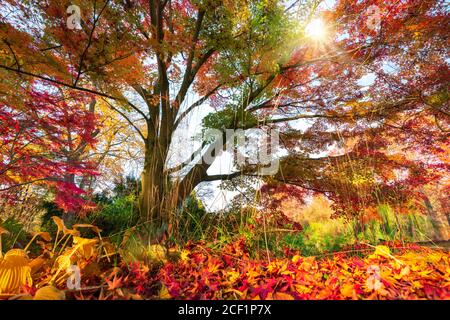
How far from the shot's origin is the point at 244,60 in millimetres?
2586

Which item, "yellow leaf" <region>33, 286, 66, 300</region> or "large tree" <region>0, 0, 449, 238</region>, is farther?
"large tree" <region>0, 0, 449, 238</region>

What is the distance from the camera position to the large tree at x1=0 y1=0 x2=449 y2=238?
81.4 inches

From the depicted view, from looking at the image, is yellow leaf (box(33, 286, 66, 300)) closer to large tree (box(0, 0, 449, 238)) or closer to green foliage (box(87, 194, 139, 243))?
large tree (box(0, 0, 449, 238))

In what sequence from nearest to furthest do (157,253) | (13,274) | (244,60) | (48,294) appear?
1. (48,294)
2. (13,274)
3. (157,253)
4. (244,60)

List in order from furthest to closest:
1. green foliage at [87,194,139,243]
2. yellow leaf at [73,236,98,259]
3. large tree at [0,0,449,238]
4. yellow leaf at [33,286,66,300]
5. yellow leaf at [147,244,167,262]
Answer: green foliage at [87,194,139,243] < large tree at [0,0,449,238] < yellow leaf at [147,244,167,262] < yellow leaf at [73,236,98,259] < yellow leaf at [33,286,66,300]

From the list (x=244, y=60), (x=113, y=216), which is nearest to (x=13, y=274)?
(x=244, y=60)

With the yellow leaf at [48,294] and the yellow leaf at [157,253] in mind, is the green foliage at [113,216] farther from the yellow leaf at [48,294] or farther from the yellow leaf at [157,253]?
the yellow leaf at [48,294]

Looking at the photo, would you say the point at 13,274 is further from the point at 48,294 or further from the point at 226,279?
the point at 226,279

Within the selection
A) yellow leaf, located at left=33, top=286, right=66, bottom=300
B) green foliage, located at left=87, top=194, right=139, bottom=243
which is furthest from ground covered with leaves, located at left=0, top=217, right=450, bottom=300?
A: green foliage, located at left=87, top=194, right=139, bottom=243

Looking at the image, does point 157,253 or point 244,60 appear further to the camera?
point 244,60

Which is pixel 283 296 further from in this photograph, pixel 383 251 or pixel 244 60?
pixel 244 60

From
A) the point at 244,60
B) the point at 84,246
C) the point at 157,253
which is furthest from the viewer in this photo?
the point at 244,60

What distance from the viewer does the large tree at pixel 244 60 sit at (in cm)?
207

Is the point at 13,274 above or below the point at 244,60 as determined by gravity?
below
